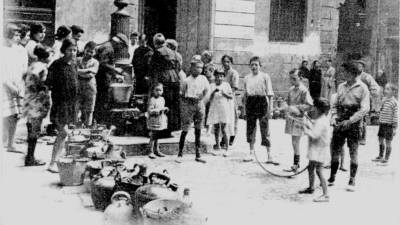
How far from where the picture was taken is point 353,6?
18.9m

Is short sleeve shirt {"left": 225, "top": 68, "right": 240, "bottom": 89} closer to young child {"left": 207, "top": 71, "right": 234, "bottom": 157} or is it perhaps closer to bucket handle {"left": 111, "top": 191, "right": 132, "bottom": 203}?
young child {"left": 207, "top": 71, "right": 234, "bottom": 157}

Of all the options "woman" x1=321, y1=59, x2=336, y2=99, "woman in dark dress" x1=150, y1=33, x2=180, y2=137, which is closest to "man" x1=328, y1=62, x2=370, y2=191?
"woman in dark dress" x1=150, y1=33, x2=180, y2=137

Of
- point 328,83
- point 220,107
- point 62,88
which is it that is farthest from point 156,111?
point 328,83

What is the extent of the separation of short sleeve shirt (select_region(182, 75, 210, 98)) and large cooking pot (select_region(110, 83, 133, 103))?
1.15 metres

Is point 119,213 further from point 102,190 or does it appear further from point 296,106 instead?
point 296,106

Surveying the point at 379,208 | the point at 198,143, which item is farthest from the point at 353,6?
the point at 379,208

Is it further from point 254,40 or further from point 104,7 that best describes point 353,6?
point 104,7

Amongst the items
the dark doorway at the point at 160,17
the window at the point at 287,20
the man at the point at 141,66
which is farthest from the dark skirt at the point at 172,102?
the window at the point at 287,20

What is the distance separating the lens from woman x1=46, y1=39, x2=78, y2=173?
6.93m

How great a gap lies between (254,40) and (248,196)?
869 cm

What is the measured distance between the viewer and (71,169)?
21.1 feet

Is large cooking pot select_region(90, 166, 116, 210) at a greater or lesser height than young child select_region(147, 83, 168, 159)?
lesser

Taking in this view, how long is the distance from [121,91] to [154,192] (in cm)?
418

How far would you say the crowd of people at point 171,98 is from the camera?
6.96 meters
